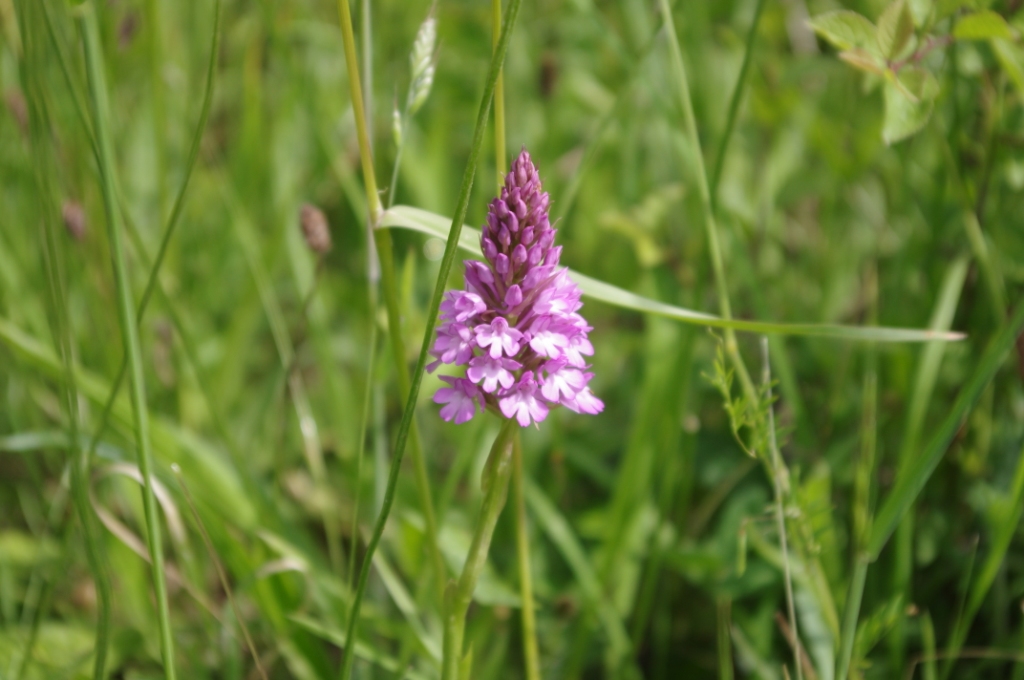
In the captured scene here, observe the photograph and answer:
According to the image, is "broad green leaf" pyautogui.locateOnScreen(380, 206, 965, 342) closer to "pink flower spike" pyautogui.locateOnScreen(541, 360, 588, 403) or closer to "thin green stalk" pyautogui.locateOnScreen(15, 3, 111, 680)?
"pink flower spike" pyautogui.locateOnScreen(541, 360, 588, 403)

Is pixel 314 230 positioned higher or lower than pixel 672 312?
higher

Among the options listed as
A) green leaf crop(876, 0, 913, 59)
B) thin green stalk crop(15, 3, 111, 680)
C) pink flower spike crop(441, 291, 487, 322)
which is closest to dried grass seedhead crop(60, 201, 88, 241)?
thin green stalk crop(15, 3, 111, 680)

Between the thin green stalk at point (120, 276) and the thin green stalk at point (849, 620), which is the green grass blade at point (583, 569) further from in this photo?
the thin green stalk at point (120, 276)

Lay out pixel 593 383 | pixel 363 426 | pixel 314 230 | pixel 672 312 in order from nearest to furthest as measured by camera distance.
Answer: pixel 672 312, pixel 363 426, pixel 314 230, pixel 593 383

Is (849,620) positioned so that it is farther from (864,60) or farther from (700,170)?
(864,60)

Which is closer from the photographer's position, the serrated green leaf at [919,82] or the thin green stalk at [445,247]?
the thin green stalk at [445,247]

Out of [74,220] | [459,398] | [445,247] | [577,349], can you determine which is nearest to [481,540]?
[459,398]

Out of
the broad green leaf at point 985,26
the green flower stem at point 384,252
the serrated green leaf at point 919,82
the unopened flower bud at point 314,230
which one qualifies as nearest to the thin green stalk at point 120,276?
the green flower stem at point 384,252
